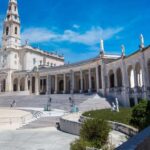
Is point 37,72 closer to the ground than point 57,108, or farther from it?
farther from it

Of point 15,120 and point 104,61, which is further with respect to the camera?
point 104,61

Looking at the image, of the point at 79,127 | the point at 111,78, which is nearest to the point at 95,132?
the point at 79,127

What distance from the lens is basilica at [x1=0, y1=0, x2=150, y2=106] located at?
3828 cm

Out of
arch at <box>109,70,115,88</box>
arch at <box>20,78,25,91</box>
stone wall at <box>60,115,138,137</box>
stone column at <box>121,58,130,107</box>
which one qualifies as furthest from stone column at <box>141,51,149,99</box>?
arch at <box>20,78,25,91</box>

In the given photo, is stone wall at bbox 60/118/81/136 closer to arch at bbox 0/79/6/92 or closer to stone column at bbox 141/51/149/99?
stone column at bbox 141/51/149/99

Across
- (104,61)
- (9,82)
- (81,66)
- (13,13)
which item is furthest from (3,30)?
(104,61)

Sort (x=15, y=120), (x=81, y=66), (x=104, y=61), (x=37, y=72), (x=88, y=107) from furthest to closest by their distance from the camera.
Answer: (x=37, y=72)
(x=81, y=66)
(x=104, y=61)
(x=88, y=107)
(x=15, y=120)

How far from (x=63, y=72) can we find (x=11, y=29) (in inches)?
1037

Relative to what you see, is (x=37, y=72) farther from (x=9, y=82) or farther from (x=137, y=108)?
(x=137, y=108)

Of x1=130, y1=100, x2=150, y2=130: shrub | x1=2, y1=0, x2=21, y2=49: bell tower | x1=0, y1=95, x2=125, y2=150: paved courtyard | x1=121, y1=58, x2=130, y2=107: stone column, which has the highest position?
x1=2, y1=0, x2=21, y2=49: bell tower

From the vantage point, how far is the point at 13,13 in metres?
74.1

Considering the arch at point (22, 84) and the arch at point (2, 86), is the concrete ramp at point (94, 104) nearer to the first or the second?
the arch at point (22, 84)

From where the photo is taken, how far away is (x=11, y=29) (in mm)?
72312

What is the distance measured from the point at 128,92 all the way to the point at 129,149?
1404 inches
